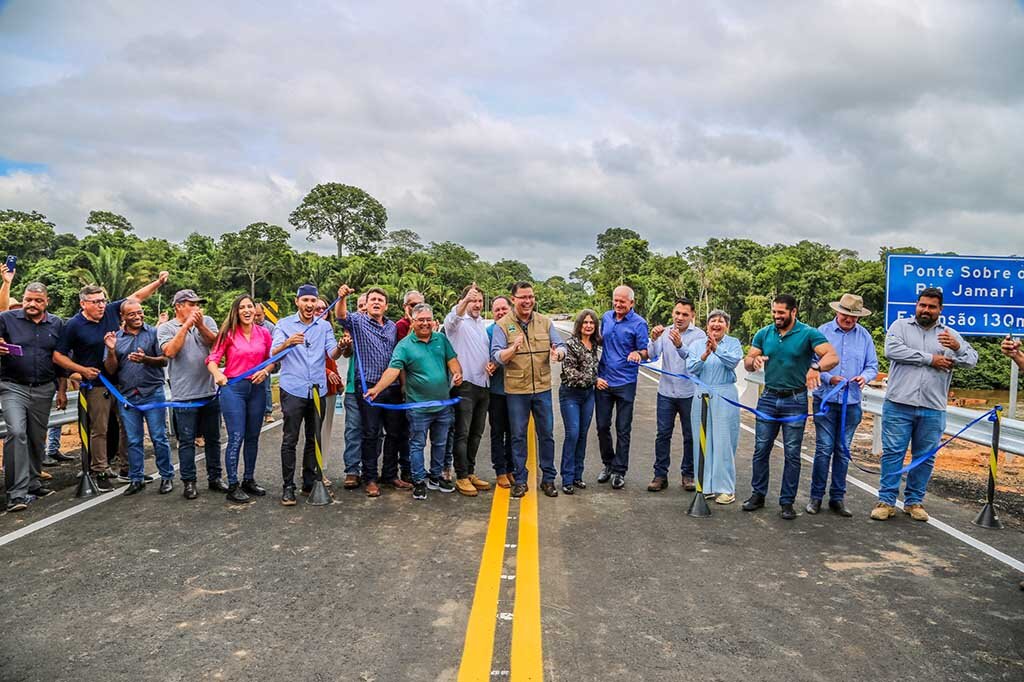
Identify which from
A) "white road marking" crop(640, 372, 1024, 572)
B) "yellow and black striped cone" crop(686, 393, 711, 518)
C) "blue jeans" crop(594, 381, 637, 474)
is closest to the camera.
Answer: "white road marking" crop(640, 372, 1024, 572)

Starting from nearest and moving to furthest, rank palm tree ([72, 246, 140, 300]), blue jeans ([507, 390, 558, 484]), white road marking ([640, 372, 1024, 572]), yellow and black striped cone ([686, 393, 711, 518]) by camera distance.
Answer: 1. white road marking ([640, 372, 1024, 572])
2. yellow and black striped cone ([686, 393, 711, 518])
3. blue jeans ([507, 390, 558, 484])
4. palm tree ([72, 246, 140, 300])

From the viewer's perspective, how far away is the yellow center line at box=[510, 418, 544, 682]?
3577 millimetres

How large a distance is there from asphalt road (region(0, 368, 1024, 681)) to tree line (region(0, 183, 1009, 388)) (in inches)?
1220

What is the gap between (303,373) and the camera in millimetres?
7070

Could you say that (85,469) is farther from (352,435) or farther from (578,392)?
(578,392)

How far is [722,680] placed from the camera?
3.46 m

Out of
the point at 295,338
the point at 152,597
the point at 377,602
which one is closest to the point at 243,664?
the point at 377,602

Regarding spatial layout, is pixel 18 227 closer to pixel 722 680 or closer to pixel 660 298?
pixel 660 298

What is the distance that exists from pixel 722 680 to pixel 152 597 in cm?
338

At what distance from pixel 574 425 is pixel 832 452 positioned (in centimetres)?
252

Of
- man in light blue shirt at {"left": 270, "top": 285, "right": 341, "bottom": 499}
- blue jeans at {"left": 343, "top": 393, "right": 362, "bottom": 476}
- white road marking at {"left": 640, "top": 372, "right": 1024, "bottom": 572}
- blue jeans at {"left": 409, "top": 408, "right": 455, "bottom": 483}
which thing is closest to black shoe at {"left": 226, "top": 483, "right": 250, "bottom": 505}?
man in light blue shirt at {"left": 270, "top": 285, "right": 341, "bottom": 499}

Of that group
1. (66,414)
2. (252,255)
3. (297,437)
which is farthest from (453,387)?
(252,255)

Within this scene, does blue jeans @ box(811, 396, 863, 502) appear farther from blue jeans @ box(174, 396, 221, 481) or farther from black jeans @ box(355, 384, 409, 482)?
blue jeans @ box(174, 396, 221, 481)

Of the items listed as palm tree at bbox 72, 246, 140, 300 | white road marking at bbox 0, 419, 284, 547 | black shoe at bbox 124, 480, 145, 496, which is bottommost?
white road marking at bbox 0, 419, 284, 547
